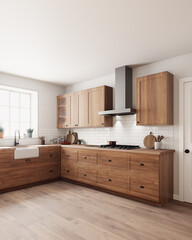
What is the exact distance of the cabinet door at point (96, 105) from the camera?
4.60 meters

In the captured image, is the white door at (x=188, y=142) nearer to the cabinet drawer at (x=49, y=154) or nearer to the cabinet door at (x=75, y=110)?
the cabinet door at (x=75, y=110)

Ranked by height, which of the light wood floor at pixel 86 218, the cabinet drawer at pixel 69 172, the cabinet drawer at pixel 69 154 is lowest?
the light wood floor at pixel 86 218

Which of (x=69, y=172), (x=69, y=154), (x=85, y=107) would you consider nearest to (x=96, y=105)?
(x=85, y=107)

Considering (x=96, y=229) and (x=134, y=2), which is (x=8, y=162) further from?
(x=134, y=2)

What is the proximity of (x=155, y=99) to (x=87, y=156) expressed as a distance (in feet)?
6.13

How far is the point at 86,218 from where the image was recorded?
9.18 feet

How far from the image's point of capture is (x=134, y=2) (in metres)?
2.20

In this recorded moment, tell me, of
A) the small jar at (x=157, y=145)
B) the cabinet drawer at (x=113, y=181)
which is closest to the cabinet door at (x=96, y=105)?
the cabinet drawer at (x=113, y=181)

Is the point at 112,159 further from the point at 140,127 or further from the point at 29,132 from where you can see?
the point at 29,132

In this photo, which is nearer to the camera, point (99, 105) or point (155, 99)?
point (155, 99)

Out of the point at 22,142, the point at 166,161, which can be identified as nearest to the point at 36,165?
the point at 22,142

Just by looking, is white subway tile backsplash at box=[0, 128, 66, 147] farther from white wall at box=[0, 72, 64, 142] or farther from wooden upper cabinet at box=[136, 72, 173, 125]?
wooden upper cabinet at box=[136, 72, 173, 125]

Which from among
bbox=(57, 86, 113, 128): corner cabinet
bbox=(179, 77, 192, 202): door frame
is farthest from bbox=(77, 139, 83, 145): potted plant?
bbox=(179, 77, 192, 202): door frame

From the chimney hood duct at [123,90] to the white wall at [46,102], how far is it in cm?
202
